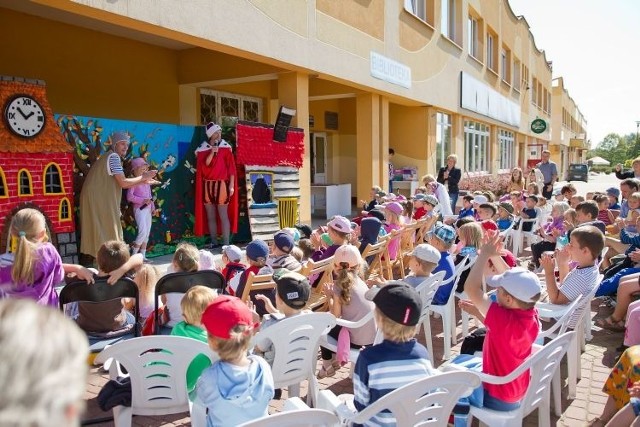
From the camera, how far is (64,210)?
639cm

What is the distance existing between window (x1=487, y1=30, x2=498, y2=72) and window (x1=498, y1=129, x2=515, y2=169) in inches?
138

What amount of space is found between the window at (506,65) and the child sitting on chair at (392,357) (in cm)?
2599

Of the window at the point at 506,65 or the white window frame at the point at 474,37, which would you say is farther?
the window at the point at 506,65

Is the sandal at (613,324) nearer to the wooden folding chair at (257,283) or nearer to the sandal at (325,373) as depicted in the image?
the sandal at (325,373)

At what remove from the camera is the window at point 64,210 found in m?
6.32

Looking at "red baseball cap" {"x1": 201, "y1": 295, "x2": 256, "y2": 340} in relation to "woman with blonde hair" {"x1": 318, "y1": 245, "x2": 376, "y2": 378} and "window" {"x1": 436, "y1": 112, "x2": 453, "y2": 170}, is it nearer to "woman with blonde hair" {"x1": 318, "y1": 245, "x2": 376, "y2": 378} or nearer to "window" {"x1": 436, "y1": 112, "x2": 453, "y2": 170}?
"woman with blonde hair" {"x1": 318, "y1": 245, "x2": 376, "y2": 378}

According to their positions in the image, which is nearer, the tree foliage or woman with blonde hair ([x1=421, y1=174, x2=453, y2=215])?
woman with blonde hair ([x1=421, y1=174, x2=453, y2=215])

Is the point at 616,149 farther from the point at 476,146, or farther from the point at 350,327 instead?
the point at 350,327

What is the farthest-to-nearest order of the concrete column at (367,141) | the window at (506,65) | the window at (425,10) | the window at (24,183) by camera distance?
the window at (506,65), the window at (425,10), the concrete column at (367,141), the window at (24,183)

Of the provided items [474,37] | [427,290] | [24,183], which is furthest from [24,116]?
[474,37]

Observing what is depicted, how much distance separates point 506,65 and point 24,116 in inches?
1009

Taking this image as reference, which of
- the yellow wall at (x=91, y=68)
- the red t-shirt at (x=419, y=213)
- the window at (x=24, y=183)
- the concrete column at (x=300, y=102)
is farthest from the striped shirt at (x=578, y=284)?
the yellow wall at (x=91, y=68)

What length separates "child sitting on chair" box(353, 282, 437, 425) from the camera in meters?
2.30

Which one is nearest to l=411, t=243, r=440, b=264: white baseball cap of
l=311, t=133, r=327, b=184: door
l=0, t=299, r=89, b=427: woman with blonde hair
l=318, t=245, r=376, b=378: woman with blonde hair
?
l=318, t=245, r=376, b=378: woman with blonde hair
